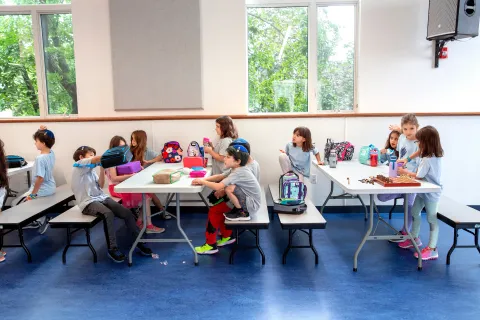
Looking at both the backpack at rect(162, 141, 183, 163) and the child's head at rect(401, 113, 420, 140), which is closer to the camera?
the child's head at rect(401, 113, 420, 140)

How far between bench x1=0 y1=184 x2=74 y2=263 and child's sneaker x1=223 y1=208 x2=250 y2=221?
5.59 feet

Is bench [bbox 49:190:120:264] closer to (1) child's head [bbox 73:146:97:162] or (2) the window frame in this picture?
(1) child's head [bbox 73:146:97:162]

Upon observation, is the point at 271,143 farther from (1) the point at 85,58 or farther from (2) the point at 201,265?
(1) the point at 85,58

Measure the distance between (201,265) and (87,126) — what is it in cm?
255

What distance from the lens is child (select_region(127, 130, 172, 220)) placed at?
4.64m

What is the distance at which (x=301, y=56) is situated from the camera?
16.7ft

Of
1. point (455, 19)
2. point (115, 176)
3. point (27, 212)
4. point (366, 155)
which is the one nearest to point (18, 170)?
point (27, 212)

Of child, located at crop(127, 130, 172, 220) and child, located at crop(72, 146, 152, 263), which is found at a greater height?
child, located at crop(127, 130, 172, 220)

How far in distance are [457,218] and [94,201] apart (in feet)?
10.1

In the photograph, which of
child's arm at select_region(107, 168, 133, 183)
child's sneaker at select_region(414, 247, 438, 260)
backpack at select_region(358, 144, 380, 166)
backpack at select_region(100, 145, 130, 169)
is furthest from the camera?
backpack at select_region(358, 144, 380, 166)

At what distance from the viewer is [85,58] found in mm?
5008

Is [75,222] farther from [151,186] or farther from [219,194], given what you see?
[219,194]

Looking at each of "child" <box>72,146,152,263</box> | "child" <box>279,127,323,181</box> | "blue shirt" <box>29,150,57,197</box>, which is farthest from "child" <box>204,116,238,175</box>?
"blue shirt" <box>29,150,57,197</box>

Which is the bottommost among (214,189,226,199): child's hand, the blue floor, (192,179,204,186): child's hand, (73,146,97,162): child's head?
the blue floor
